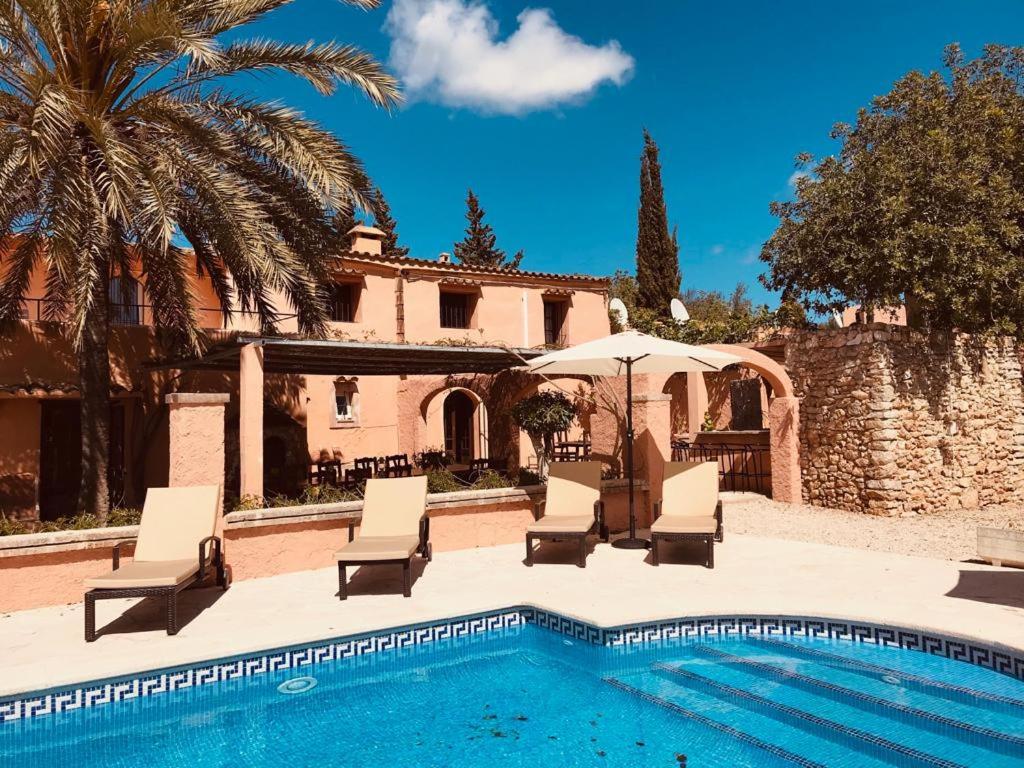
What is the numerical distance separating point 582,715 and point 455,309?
17.7m

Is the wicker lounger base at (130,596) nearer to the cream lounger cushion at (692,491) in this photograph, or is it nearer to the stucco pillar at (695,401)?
the cream lounger cushion at (692,491)

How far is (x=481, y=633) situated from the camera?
20.8 ft

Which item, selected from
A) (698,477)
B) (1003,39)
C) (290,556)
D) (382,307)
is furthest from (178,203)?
(1003,39)

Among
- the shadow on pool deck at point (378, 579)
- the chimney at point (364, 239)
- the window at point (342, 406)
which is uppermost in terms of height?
the chimney at point (364, 239)

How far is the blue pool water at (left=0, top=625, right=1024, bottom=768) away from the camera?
13.9 ft

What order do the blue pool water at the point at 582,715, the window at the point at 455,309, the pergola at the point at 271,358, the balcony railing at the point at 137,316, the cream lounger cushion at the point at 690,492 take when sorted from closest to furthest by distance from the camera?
the blue pool water at the point at 582,715, the pergola at the point at 271,358, the cream lounger cushion at the point at 690,492, the balcony railing at the point at 137,316, the window at the point at 455,309

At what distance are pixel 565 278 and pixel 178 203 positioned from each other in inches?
602

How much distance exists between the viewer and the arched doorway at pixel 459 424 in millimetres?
23062

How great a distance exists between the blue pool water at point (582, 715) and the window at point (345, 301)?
48.0ft

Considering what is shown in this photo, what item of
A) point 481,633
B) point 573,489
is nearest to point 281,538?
point 481,633

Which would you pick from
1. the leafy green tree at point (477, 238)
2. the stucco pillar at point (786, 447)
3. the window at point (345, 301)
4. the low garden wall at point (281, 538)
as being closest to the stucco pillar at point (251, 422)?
the low garden wall at point (281, 538)

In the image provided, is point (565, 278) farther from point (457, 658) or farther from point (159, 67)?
point (457, 658)

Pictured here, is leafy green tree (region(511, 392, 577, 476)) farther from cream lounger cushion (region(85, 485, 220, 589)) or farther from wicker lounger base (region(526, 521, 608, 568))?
cream lounger cushion (region(85, 485, 220, 589))

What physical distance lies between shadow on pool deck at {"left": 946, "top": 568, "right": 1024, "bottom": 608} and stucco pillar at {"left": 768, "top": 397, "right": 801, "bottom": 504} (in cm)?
587
